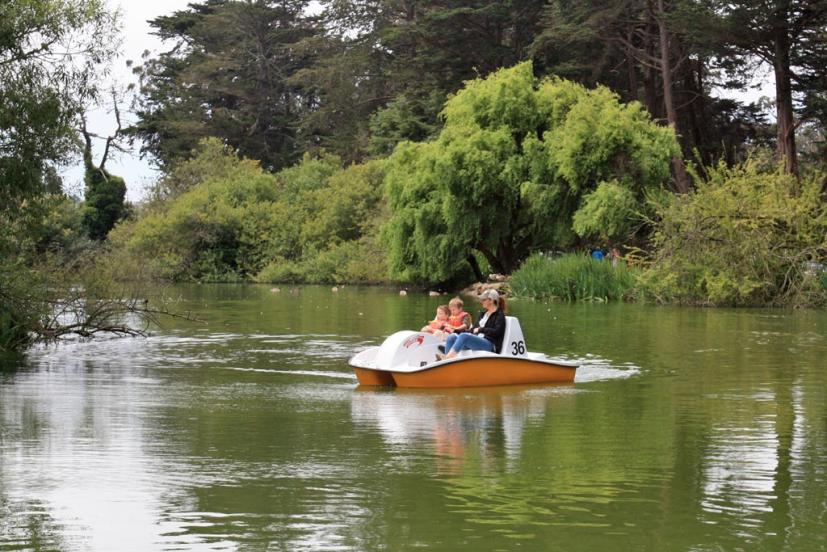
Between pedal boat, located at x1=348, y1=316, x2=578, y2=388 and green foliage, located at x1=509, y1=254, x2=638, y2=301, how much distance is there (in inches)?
866

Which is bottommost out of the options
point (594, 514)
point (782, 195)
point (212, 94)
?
point (594, 514)

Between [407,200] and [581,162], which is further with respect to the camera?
[407,200]

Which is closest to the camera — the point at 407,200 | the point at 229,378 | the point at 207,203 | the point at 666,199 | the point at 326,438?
the point at 326,438

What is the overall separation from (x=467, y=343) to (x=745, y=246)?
1980 centimetres

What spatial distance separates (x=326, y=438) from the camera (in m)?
13.2

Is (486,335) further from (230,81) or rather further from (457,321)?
(230,81)

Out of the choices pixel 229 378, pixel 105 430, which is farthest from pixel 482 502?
pixel 229 378

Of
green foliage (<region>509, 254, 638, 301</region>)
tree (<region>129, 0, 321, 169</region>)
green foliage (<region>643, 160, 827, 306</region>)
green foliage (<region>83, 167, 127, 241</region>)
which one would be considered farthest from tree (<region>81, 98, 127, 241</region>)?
green foliage (<region>643, 160, 827, 306</region>)

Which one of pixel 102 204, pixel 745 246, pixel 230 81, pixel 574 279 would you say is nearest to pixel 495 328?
pixel 745 246

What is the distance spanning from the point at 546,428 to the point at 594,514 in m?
4.55

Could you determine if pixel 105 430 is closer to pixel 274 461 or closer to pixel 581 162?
pixel 274 461

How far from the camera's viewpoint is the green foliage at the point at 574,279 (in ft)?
135

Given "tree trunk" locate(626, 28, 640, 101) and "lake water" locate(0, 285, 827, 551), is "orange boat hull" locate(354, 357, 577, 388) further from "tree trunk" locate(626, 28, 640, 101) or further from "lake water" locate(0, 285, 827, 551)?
"tree trunk" locate(626, 28, 640, 101)

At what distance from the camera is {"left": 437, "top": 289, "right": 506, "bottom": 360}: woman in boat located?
17984 millimetres
